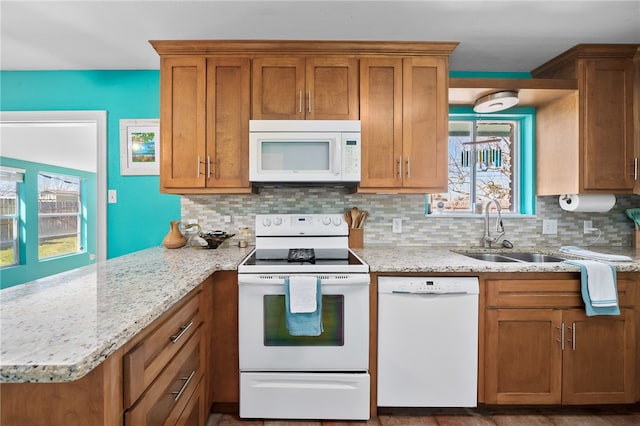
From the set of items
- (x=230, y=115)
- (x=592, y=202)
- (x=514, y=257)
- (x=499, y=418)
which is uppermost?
(x=230, y=115)

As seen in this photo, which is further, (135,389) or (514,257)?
(514,257)

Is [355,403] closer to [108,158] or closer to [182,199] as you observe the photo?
[182,199]

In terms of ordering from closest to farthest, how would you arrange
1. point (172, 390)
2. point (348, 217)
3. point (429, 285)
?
1. point (172, 390)
2. point (429, 285)
3. point (348, 217)

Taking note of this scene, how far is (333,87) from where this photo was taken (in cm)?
209

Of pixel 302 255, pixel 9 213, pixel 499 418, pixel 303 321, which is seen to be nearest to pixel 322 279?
pixel 303 321

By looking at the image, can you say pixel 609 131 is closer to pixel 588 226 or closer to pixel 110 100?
pixel 588 226

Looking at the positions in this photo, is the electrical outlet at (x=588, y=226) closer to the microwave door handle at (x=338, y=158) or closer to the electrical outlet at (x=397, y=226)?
the electrical outlet at (x=397, y=226)

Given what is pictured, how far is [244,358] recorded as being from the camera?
1.72 metres

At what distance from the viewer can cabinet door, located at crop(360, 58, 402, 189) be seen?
209cm

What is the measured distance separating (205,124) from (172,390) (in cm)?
157

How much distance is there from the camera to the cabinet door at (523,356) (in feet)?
5.77

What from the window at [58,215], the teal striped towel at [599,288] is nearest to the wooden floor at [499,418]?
the teal striped towel at [599,288]

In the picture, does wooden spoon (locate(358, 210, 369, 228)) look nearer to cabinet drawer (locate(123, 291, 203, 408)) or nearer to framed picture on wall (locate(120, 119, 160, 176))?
cabinet drawer (locate(123, 291, 203, 408))

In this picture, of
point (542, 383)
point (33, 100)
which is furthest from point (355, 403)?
point (33, 100)
